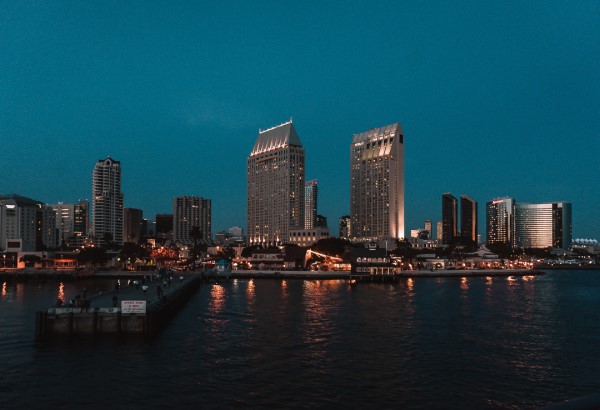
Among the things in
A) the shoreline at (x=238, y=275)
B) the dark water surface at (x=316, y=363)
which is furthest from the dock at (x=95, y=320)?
the shoreline at (x=238, y=275)

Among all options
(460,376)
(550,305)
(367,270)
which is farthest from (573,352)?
(367,270)

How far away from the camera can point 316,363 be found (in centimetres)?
3441

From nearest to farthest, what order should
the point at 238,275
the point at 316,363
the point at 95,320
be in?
the point at 316,363 → the point at 95,320 → the point at 238,275

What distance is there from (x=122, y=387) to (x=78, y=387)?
2.36 meters

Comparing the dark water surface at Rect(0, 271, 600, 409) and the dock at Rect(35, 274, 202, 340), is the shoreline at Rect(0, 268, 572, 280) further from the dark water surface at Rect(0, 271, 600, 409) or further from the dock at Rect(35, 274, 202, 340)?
the dock at Rect(35, 274, 202, 340)

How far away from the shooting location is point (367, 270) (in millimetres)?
126188

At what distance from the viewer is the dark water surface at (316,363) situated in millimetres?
27031

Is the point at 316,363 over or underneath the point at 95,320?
underneath

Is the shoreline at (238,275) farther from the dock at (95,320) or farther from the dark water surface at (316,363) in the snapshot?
the dock at (95,320)

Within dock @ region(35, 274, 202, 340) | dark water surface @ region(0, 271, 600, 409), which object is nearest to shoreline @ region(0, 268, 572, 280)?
dark water surface @ region(0, 271, 600, 409)

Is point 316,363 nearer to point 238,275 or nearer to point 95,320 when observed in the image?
point 95,320

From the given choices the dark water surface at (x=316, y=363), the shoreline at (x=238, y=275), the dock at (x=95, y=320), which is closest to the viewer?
the dark water surface at (x=316, y=363)

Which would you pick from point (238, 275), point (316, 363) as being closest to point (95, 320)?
point (316, 363)

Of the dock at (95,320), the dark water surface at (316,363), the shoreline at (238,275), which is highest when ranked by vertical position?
the dock at (95,320)
